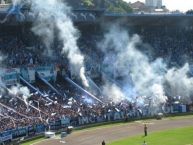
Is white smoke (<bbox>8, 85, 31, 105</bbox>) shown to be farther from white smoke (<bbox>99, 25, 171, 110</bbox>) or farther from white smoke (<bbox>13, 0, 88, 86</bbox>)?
white smoke (<bbox>99, 25, 171, 110</bbox>)

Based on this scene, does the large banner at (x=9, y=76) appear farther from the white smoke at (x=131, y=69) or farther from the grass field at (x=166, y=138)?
the grass field at (x=166, y=138)

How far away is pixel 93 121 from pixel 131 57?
18911 mm

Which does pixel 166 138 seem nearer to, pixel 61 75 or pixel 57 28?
pixel 61 75

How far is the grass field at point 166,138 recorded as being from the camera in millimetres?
54625

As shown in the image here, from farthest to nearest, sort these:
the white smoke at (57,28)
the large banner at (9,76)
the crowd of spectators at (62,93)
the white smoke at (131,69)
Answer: the white smoke at (131,69), the white smoke at (57,28), the large banner at (9,76), the crowd of spectators at (62,93)

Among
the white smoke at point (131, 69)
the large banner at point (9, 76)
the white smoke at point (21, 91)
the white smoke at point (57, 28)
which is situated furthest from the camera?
the white smoke at point (131, 69)

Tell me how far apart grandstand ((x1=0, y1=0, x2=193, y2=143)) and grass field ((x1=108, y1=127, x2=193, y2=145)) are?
798 cm

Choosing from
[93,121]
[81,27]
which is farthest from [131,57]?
[93,121]

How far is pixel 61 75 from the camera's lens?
72250 mm

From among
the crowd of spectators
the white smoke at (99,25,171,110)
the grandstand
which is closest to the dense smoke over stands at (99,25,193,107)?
the white smoke at (99,25,171,110)

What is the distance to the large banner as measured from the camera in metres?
64.9

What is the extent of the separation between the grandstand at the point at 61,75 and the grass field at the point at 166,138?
26.2 feet

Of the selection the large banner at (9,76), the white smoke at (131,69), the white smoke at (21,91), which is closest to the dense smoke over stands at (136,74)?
the white smoke at (131,69)

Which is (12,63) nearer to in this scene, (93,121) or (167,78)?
(93,121)
